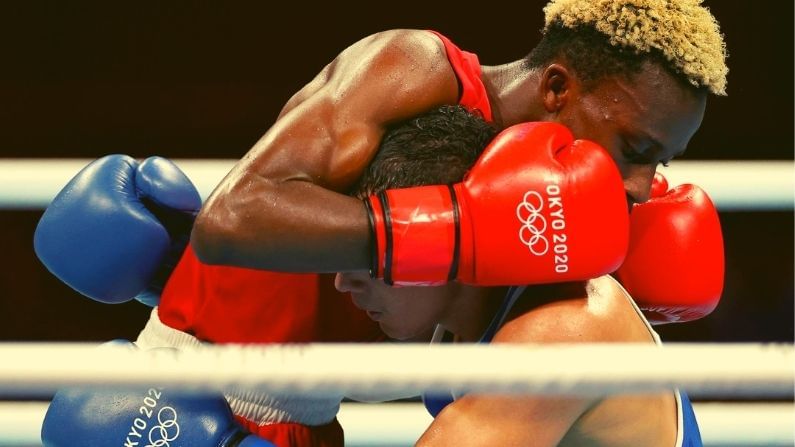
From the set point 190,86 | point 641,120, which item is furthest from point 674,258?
point 190,86

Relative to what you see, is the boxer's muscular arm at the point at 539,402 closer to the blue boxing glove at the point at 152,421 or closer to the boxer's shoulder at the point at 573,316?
the boxer's shoulder at the point at 573,316

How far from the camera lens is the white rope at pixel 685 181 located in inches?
72.1

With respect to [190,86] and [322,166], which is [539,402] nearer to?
[322,166]

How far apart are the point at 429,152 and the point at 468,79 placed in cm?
34

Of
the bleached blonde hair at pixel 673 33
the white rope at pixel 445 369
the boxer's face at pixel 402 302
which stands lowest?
the boxer's face at pixel 402 302

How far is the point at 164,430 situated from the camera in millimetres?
1389

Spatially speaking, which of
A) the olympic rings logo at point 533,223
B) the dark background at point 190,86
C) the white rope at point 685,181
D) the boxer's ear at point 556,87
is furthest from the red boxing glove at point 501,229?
the dark background at point 190,86

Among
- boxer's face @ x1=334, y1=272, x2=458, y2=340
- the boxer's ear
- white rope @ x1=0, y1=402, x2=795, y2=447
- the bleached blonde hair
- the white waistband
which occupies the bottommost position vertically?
white rope @ x1=0, y1=402, x2=795, y2=447

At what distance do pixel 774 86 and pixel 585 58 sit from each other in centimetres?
162

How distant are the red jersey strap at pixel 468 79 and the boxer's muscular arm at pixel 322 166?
0.03 metres

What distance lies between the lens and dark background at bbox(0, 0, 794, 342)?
3.04 meters

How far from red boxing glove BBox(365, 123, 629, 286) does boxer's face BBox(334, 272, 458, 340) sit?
10 centimetres

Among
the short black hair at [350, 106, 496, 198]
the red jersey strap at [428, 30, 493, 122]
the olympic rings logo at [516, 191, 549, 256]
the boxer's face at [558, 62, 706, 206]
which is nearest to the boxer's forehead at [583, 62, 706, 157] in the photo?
the boxer's face at [558, 62, 706, 206]

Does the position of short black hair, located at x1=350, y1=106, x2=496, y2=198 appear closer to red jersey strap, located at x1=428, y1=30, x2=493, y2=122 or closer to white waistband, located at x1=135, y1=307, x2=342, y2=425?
red jersey strap, located at x1=428, y1=30, x2=493, y2=122
